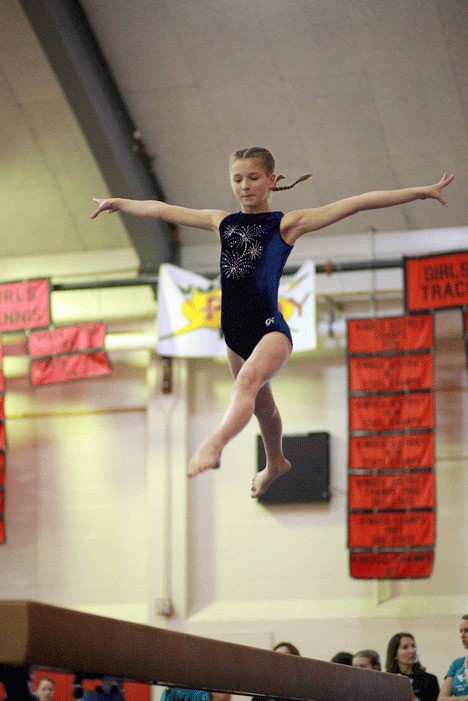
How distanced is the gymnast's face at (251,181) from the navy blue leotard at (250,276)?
89mm

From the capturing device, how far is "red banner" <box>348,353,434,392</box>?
34.9ft

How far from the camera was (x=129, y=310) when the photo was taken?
1247cm

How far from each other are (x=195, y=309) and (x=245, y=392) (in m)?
7.00

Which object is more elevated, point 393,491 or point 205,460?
point 205,460

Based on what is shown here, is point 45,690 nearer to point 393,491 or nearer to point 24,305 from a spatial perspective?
point 393,491

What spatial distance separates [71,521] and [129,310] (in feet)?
7.63

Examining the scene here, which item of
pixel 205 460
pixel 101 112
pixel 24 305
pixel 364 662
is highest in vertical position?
pixel 101 112

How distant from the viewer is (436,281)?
10.7m

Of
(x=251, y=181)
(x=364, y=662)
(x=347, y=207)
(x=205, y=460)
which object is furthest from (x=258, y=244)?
(x=364, y=662)

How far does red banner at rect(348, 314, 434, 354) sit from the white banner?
59 cm

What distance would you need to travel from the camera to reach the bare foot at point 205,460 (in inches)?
163

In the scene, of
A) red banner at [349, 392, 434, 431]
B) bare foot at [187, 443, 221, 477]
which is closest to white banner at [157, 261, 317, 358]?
red banner at [349, 392, 434, 431]

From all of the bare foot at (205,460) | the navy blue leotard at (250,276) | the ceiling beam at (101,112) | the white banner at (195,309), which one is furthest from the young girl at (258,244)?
the white banner at (195,309)

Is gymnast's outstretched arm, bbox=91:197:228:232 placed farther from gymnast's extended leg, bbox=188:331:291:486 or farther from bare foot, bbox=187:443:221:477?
bare foot, bbox=187:443:221:477
